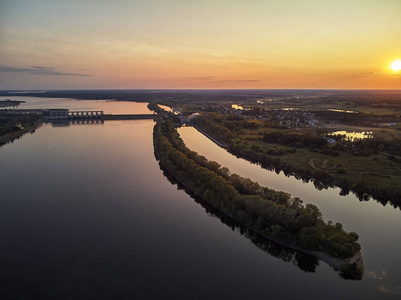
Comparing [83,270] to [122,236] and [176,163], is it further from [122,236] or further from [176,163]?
[176,163]

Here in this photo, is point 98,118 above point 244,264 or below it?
above

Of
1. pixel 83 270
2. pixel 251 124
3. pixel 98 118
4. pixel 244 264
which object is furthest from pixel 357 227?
pixel 98 118

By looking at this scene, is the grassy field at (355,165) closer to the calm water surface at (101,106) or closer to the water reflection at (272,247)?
the water reflection at (272,247)

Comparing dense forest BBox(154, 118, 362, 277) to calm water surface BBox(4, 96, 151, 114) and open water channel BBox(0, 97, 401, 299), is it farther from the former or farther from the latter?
calm water surface BBox(4, 96, 151, 114)

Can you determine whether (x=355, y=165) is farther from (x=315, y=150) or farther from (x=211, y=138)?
(x=211, y=138)

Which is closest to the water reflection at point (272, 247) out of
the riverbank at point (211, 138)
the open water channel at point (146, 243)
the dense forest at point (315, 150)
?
the open water channel at point (146, 243)

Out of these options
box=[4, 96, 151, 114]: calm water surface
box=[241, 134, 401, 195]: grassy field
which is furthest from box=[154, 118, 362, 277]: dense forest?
box=[4, 96, 151, 114]: calm water surface

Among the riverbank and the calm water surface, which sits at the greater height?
the calm water surface
